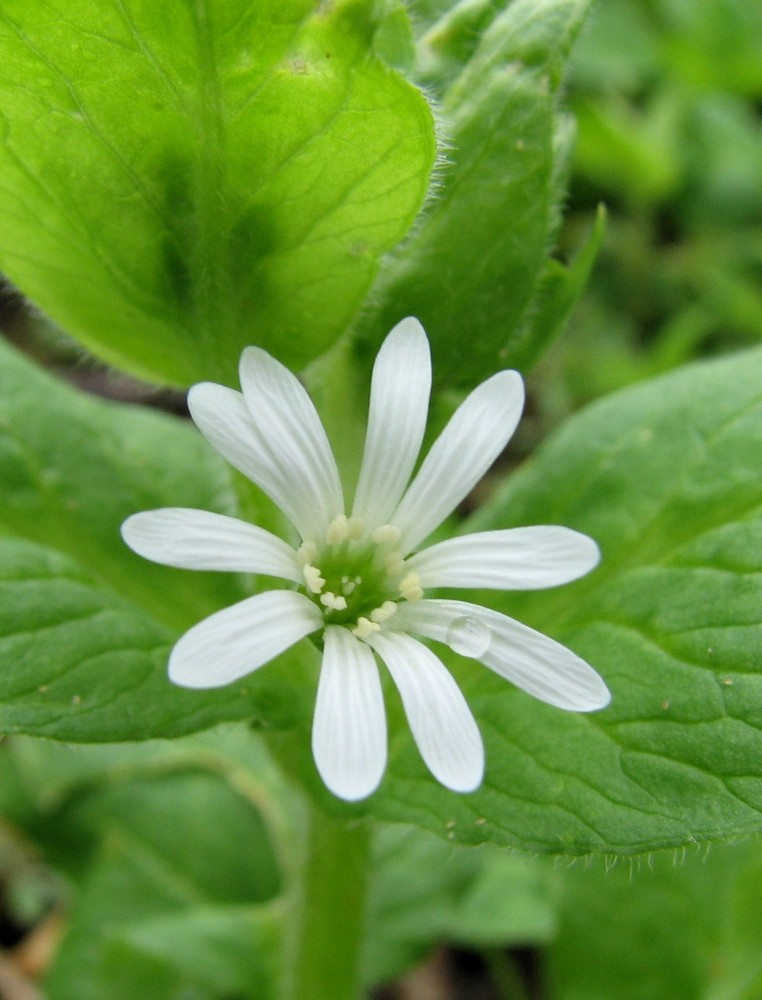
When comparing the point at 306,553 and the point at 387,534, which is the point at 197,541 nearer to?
the point at 306,553

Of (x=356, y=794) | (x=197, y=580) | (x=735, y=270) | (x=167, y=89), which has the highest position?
(x=167, y=89)

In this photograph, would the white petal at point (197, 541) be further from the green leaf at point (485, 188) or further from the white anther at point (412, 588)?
the green leaf at point (485, 188)

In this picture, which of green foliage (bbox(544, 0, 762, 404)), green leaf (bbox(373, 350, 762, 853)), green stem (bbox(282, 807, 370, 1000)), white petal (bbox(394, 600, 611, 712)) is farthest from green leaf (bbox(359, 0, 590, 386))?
green foliage (bbox(544, 0, 762, 404))

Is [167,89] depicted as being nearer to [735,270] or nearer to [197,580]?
[197,580]

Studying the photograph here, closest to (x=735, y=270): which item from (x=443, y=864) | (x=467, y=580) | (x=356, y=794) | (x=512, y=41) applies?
(x=443, y=864)

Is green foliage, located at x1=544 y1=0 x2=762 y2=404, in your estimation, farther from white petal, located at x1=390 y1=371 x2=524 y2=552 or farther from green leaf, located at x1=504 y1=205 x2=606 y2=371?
white petal, located at x1=390 y1=371 x2=524 y2=552
